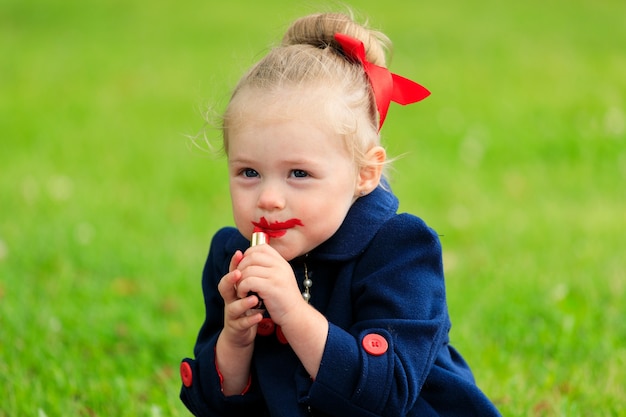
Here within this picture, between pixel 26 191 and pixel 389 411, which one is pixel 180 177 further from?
pixel 389 411

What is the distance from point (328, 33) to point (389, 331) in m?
0.88

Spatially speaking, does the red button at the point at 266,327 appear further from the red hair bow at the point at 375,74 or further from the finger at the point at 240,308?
the red hair bow at the point at 375,74

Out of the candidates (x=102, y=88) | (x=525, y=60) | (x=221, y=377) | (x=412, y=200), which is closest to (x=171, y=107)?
(x=102, y=88)

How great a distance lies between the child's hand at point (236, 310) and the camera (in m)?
2.26

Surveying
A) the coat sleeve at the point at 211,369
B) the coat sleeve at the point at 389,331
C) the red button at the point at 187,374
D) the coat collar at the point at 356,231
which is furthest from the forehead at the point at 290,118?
the red button at the point at 187,374

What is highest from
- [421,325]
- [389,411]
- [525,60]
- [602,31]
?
[602,31]

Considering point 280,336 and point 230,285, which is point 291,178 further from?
point 280,336

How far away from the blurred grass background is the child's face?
17.0 inches

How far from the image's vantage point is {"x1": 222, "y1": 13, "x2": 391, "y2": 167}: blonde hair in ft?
7.77

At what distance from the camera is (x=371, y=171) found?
8.23 feet

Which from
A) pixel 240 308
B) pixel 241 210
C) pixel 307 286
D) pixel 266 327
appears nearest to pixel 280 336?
pixel 266 327

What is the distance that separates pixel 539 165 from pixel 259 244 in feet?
15.3

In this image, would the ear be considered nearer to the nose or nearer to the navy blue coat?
the navy blue coat

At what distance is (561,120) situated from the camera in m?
7.42
